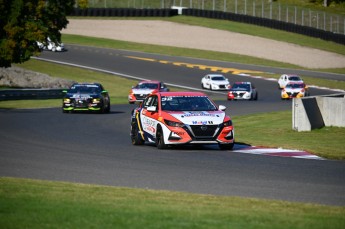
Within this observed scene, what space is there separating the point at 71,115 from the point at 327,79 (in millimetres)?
36143

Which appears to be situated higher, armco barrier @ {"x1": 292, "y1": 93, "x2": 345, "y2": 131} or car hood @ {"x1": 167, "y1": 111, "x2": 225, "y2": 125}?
car hood @ {"x1": 167, "y1": 111, "x2": 225, "y2": 125}

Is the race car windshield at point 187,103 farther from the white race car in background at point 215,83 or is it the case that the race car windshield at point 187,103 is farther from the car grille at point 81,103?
the white race car in background at point 215,83

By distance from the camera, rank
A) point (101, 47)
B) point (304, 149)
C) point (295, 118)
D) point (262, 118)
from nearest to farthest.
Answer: point (304, 149), point (295, 118), point (262, 118), point (101, 47)

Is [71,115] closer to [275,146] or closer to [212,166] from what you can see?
[275,146]

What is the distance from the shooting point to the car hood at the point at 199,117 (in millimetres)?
20344

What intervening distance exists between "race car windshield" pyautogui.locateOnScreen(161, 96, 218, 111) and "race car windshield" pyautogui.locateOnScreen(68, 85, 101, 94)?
1727 cm

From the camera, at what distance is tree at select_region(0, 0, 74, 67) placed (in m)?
41.9

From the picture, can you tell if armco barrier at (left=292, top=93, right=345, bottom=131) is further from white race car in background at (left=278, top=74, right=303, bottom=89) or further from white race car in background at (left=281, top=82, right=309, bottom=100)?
white race car in background at (left=278, top=74, right=303, bottom=89)

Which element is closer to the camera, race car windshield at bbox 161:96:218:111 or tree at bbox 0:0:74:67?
race car windshield at bbox 161:96:218:111

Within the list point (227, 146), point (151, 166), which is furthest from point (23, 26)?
point (151, 166)

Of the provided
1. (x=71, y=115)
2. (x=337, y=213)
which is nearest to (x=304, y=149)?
(x=337, y=213)

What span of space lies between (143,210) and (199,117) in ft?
32.2

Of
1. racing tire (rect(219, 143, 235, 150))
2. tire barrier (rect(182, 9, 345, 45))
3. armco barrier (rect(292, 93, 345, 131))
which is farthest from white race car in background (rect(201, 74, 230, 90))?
racing tire (rect(219, 143, 235, 150))

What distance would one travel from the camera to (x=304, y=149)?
2075 centimetres
